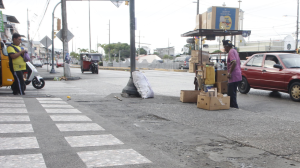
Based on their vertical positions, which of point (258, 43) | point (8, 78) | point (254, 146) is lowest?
point (254, 146)

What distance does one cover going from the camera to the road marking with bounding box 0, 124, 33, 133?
178 inches

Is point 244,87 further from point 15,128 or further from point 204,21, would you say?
point 15,128

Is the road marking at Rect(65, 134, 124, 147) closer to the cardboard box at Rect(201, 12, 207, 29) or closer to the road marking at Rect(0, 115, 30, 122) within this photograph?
the road marking at Rect(0, 115, 30, 122)

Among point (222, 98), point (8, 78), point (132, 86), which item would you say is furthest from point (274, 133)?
point (8, 78)

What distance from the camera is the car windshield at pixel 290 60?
32.4ft

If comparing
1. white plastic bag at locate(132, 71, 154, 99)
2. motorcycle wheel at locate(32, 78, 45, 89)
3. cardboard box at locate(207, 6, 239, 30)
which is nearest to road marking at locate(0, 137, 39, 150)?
white plastic bag at locate(132, 71, 154, 99)

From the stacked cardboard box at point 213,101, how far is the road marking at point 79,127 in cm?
296

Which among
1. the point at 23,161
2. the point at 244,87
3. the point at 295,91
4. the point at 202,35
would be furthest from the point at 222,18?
the point at 23,161

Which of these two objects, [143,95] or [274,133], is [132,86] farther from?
[274,133]

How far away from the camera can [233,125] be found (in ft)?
17.9

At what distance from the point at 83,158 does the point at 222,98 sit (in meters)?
4.55

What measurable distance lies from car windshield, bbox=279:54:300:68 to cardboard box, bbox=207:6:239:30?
7.46ft

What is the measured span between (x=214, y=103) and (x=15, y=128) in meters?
4.39

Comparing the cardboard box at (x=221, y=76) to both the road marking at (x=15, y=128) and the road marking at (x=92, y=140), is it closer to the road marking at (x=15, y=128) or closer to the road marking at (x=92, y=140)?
the road marking at (x=92, y=140)
